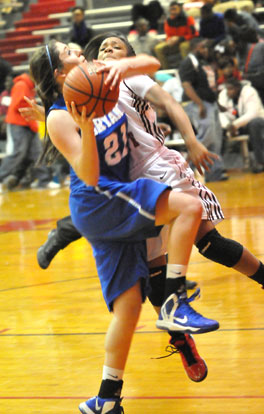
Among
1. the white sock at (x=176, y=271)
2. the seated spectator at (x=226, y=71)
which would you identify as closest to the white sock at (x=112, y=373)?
the white sock at (x=176, y=271)

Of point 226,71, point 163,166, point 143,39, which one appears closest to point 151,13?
point 143,39

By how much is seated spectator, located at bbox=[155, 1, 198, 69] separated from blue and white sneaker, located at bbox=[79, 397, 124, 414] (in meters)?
10.6

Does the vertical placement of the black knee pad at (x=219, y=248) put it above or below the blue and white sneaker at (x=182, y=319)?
below

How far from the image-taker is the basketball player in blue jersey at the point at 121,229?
2.85 metres

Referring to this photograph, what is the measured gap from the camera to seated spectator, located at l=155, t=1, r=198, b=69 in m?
13.0

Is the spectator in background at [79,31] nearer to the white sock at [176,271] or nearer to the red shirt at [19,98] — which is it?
the red shirt at [19,98]

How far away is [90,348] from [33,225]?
4.54m

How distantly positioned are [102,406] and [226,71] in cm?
962

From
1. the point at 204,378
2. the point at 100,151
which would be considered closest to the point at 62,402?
the point at 204,378

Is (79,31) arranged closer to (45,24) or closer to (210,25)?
(210,25)

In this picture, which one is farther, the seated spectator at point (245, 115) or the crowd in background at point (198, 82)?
the seated spectator at point (245, 115)

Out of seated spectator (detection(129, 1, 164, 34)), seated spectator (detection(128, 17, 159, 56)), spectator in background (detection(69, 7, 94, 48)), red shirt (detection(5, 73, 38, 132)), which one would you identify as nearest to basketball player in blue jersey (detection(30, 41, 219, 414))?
red shirt (detection(5, 73, 38, 132))

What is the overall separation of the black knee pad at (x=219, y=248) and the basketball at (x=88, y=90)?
4.38ft

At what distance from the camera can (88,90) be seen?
2.67 meters
